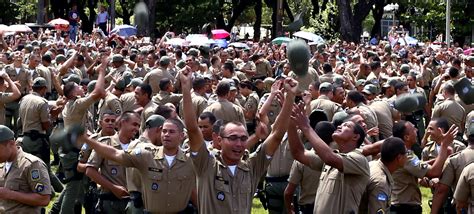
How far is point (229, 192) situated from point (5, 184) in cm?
201

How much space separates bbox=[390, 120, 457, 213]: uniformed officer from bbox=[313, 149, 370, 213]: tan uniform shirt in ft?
5.23

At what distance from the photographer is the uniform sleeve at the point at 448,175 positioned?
10266 millimetres

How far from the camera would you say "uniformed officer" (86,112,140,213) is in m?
10.4

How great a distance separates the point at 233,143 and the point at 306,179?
2507 mm

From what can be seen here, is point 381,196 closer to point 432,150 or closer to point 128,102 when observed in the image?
point 432,150

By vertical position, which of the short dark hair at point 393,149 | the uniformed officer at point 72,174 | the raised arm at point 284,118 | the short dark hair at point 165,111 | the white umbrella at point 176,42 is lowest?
the uniformed officer at point 72,174

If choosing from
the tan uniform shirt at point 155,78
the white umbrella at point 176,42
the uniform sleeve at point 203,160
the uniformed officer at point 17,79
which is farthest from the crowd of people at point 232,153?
the white umbrella at point 176,42

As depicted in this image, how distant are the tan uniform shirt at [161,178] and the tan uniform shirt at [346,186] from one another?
1.38 m

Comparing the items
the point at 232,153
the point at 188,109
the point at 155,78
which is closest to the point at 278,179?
the point at 232,153

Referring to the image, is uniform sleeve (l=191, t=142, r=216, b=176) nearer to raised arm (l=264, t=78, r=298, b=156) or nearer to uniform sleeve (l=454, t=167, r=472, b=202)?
raised arm (l=264, t=78, r=298, b=156)

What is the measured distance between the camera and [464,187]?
9555mm

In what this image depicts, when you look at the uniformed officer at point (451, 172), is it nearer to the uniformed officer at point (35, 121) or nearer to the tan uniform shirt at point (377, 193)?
the tan uniform shirt at point (377, 193)

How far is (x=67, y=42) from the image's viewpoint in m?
29.0

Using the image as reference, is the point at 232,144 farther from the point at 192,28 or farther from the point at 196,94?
the point at 192,28
